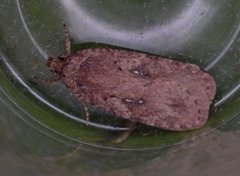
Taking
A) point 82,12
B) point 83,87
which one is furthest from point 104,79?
point 82,12

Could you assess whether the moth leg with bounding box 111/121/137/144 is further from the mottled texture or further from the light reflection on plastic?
the light reflection on plastic

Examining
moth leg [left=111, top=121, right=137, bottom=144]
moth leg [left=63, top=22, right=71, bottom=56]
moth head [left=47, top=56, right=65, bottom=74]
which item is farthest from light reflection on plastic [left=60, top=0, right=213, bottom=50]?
moth leg [left=111, top=121, right=137, bottom=144]

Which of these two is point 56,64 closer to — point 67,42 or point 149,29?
point 67,42

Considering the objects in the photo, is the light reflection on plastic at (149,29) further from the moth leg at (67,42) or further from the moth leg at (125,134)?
the moth leg at (125,134)

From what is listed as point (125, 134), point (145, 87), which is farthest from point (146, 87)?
point (125, 134)

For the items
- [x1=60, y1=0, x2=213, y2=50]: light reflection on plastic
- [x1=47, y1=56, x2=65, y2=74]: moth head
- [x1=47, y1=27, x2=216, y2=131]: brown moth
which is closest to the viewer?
[x1=47, y1=27, x2=216, y2=131]: brown moth

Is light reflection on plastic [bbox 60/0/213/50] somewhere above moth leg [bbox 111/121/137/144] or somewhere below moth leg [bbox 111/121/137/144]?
above
